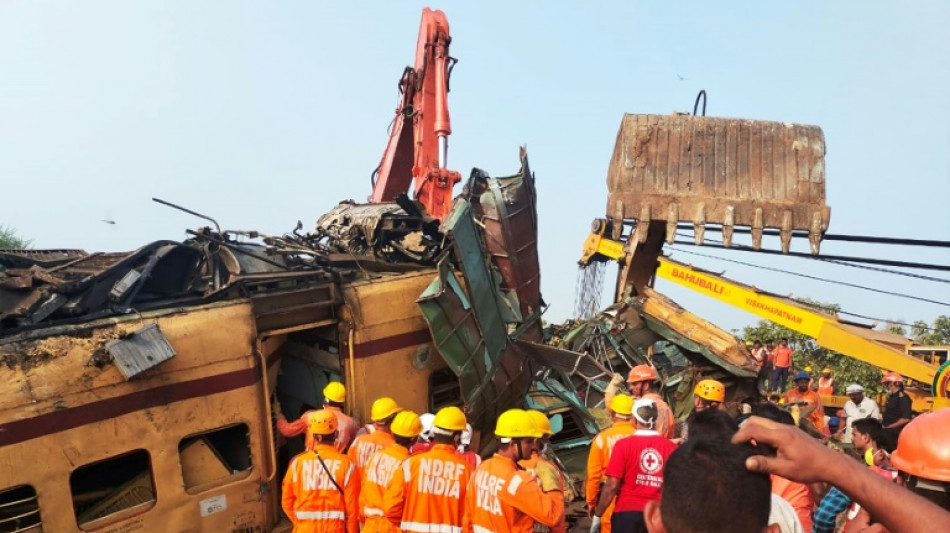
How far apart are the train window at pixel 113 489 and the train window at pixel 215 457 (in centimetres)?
29

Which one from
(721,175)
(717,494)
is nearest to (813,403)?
(721,175)

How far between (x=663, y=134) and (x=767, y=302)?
7.26 metres

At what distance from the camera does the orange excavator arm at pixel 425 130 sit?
9.29 meters

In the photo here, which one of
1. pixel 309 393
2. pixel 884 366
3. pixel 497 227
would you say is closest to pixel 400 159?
pixel 497 227

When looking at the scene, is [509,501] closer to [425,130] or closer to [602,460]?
[602,460]

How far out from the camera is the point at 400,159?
11.0 meters

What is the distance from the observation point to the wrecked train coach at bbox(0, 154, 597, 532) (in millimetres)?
4020

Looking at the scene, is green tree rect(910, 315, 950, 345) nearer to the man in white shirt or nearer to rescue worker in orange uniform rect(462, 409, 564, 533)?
the man in white shirt

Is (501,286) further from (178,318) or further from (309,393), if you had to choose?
(178,318)

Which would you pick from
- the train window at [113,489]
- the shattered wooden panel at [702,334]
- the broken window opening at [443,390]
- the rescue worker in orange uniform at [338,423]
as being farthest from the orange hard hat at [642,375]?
the shattered wooden panel at [702,334]

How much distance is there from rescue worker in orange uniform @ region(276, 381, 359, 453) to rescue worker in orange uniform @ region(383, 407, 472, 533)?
3.68ft

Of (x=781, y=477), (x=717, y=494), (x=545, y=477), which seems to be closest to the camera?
(x=717, y=494)

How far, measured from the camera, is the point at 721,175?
6.49 metres

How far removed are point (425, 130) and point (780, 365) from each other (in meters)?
10.3
